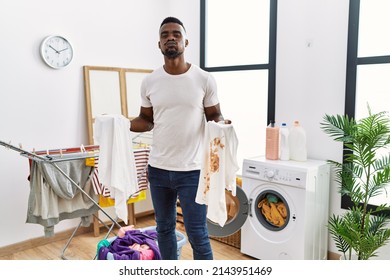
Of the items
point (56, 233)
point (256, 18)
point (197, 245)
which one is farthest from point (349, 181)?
A: point (56, 233)

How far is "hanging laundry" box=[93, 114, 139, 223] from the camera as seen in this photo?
1732mm

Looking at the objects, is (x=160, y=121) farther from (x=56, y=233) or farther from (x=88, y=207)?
(x=56, y=233)

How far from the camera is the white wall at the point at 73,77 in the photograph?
266cm

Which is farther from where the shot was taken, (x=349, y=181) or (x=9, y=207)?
(x=9, y=207)

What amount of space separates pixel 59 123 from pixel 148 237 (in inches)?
55.8

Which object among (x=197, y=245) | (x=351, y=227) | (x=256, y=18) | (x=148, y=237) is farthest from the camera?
(x=256, y=18)

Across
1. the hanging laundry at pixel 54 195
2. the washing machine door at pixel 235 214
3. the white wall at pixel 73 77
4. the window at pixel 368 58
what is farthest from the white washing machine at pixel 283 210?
the hanging laundry at pixel 54 195

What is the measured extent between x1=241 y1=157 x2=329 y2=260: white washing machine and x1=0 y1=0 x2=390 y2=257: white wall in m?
0.19

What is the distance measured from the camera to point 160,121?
1717 mm

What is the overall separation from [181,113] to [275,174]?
119cm

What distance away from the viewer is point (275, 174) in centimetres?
257

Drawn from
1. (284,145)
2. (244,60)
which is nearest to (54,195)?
(284,145)

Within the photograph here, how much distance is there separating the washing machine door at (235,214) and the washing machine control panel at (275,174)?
180 millimetres

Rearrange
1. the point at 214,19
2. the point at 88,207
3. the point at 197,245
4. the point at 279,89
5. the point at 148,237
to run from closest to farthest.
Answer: the point at 197,245, the point at 148,237, the point at 88,207, the point at 279,89, the point at 214,19
